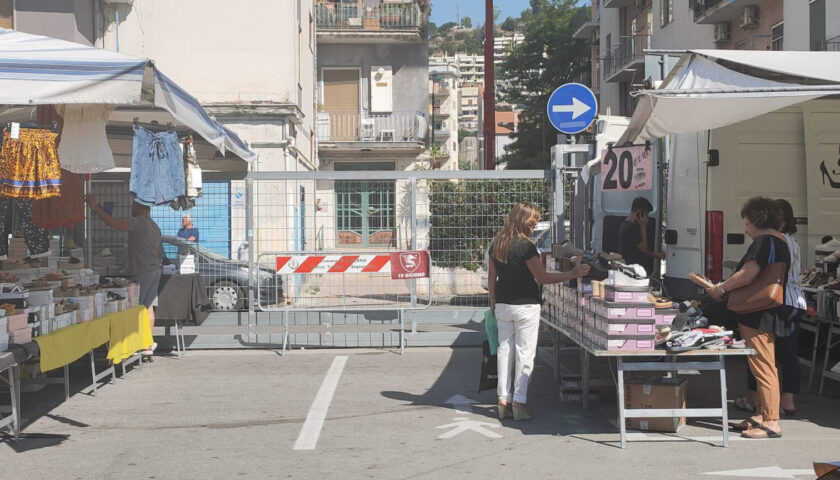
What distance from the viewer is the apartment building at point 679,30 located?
2178cm

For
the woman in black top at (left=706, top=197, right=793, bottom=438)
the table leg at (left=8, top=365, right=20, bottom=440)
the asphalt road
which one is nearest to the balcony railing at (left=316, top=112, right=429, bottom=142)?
the asphalt road

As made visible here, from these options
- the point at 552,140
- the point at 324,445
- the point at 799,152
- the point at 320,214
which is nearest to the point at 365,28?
the point at 552,140

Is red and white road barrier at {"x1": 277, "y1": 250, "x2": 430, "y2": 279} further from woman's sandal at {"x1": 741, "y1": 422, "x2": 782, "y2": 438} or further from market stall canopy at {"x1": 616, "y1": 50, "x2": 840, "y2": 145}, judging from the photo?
woman's sandal at {"x1": 741, "y1": 422, "x2": 782, "y2": 438}

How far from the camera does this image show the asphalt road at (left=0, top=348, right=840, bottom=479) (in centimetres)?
626

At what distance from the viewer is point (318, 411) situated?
26.6ft

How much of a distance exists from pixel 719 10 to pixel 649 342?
79.6 feet

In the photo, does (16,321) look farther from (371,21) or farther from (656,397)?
(371,21)

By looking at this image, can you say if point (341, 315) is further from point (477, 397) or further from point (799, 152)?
point (799, 152)

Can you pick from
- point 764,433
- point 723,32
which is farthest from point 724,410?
point 723,32

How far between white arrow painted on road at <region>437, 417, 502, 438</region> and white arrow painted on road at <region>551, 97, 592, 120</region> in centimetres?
570

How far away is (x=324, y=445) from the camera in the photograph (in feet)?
22.7

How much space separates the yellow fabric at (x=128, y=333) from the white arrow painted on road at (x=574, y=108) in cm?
573

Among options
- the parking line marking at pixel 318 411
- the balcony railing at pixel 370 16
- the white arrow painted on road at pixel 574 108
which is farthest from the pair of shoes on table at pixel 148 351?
the balcony railing at pixel 370 16

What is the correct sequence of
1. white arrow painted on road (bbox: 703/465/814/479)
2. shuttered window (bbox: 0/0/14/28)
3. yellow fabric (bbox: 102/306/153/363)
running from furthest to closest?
shuttered window (bbox: 0/0/14/28), yellow fabric (bbox: 102/306/153/363), white arrow painted on road (bbox: 703/465/814/479)
